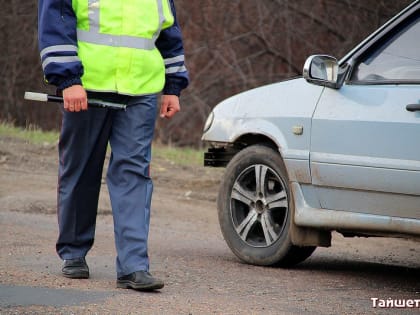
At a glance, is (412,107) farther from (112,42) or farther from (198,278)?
(112,42)

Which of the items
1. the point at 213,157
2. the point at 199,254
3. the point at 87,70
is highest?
the point at 87,70

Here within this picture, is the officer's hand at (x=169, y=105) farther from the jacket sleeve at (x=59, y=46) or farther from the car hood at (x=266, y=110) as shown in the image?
the car hood at (x=266, y=110)

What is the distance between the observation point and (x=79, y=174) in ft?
20.4

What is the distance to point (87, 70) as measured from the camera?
5.94 metres

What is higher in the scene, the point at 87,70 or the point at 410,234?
the point at 87,70

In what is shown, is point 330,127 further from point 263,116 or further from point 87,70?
point 87,70

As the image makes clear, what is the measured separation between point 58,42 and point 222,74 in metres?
11.2

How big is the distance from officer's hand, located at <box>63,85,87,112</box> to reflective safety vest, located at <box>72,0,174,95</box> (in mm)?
142

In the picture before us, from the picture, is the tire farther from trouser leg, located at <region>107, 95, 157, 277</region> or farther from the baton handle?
the baton handle

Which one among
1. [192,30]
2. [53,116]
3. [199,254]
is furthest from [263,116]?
[53,116]

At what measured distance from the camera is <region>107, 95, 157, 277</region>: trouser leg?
6051mm

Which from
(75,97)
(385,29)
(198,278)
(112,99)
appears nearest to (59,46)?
(75,97)

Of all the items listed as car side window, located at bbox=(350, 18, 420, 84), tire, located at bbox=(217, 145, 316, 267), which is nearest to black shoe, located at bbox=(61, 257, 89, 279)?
tire, located at bbox=(217, 145, 316, 267)

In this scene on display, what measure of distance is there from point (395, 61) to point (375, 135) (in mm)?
534
